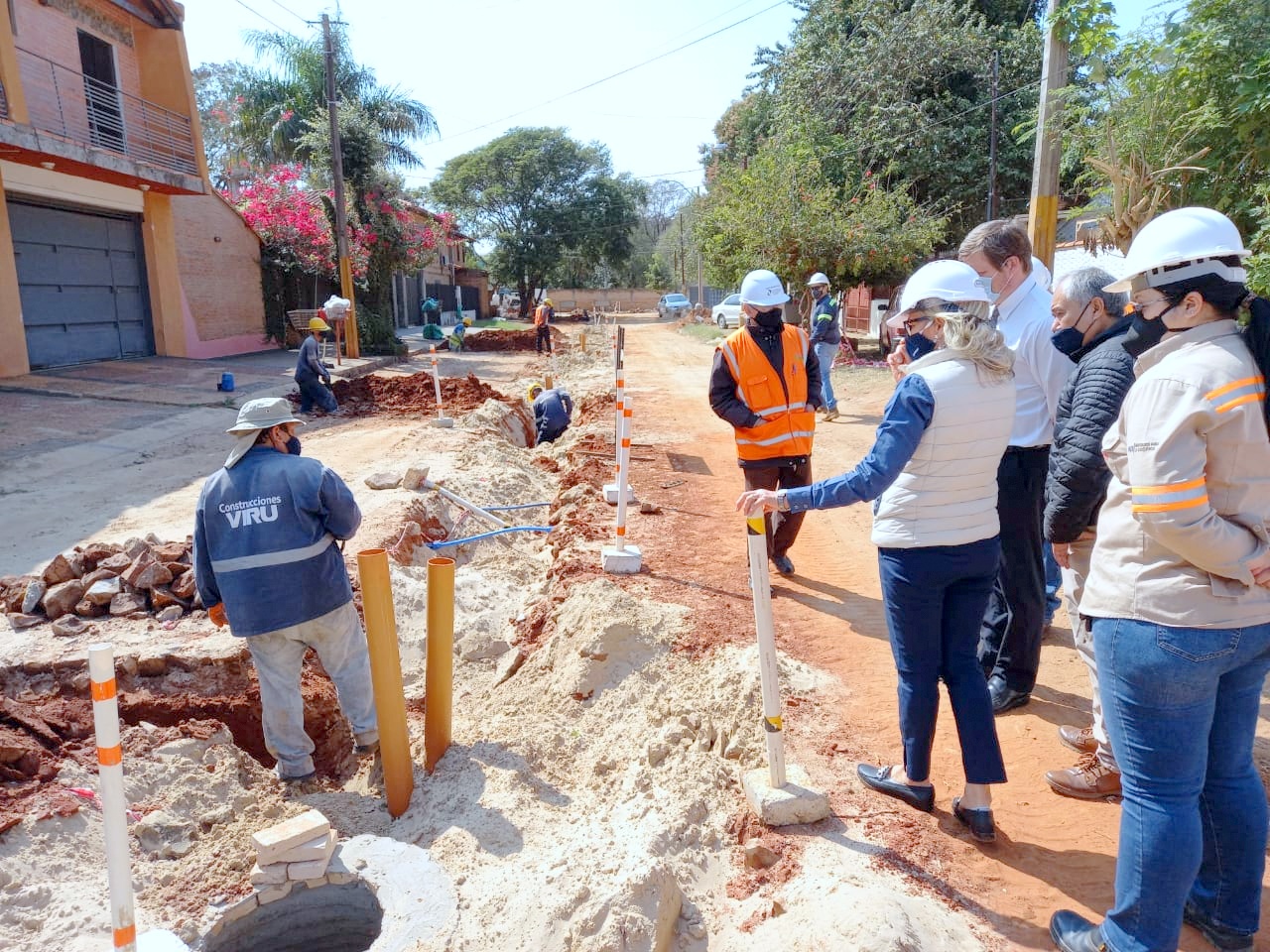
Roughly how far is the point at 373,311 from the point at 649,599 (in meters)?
22.1

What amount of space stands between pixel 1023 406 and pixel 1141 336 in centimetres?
81

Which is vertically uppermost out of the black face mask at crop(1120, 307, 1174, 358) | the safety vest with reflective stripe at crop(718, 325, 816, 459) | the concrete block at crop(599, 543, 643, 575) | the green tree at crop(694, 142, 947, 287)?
the green tree at crop(694, 142, 947, 287)

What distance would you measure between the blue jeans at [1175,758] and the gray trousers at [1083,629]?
0.75 metres

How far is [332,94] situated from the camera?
68.9ft

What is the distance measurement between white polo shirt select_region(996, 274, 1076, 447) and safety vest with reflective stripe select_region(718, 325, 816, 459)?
1.61 m

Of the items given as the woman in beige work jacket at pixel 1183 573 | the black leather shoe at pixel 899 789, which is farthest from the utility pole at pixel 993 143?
the woman in beige work jacket at pixel 1183 573

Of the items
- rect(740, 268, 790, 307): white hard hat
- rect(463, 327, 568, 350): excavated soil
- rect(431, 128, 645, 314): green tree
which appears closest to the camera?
rect(740, 268, 790, 307): white hard hat

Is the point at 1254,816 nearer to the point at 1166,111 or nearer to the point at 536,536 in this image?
the point at 536,536

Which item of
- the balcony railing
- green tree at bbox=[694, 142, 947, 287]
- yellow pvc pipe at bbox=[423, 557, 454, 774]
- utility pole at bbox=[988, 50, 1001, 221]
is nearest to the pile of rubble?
yellow pvc pipe at bbox=[423, 557, 454, 774]

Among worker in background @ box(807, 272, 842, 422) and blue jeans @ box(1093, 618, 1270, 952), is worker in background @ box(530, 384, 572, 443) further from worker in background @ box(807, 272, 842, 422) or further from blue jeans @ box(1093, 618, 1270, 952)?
blue jeans @ box(1093, 618, 1270, 952)

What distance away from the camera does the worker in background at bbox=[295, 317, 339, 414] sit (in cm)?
1351

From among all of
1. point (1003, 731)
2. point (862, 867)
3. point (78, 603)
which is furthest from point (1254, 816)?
point (78, 603)

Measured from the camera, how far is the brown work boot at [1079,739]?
147 inches

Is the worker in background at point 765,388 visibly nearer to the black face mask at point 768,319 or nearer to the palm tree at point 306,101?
the black face mask at point 768,319
